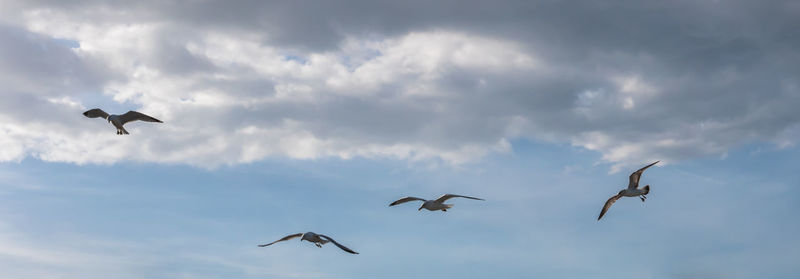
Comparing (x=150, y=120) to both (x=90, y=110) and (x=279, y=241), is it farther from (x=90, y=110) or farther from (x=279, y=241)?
(x=279, y=241)

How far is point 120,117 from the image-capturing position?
60.0 metres

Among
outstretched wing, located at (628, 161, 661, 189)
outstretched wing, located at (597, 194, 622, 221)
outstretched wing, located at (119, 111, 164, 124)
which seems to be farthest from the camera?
outstretched wing, located at (597, 194, 622, 221)

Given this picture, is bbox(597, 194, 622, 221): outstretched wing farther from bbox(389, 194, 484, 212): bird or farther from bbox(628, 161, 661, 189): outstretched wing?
bbox(389, 194, 484, 212): bird

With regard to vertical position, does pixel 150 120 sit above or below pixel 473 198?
above

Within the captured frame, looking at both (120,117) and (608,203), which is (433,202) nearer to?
(608,203)

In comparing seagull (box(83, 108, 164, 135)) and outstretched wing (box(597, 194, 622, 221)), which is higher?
seagull (box(83, 108, 164, 135))

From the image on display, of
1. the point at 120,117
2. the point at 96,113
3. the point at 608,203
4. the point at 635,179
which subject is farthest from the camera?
the point at 608,203

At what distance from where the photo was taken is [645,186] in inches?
2516

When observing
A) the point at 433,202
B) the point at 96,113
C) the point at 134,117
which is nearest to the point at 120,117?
the point at 134,117

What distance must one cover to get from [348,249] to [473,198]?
476 inches

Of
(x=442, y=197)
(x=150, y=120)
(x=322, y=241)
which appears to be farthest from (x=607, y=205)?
(x=150, y=120)

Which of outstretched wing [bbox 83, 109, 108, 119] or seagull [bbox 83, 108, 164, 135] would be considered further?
outstretched wing [bbox 83, 109, 108, 119]

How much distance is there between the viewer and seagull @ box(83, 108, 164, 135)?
59875 mm

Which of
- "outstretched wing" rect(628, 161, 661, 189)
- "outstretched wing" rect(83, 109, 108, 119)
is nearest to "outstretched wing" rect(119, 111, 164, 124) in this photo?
"outstretched wing" rect(83, 109, 108, 119)
